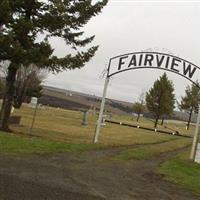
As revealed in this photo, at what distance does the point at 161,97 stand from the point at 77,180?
60514 millimetres

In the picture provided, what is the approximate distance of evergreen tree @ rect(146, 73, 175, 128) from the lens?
71312 millimetres

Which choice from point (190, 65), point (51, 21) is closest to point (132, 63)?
point (190, 65)

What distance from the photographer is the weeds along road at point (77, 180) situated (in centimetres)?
990

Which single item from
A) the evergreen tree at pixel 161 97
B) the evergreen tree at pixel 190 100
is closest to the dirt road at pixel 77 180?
the evergreen tree at pixel 161 97

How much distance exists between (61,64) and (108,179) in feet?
41.8

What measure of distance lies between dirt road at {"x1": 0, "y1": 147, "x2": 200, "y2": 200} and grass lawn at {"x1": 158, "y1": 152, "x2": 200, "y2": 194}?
1.62ft

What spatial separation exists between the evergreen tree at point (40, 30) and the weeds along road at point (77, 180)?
7.79m

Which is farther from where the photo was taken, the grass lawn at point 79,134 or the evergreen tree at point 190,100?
the evergreen tree at point 190,100

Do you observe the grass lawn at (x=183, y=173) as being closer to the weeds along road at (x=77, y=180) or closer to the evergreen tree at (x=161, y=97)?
the weeds along road at (x=77, y=180)

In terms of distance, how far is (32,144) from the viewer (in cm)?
1891

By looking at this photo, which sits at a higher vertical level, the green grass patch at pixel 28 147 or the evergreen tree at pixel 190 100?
the evergreen tree at pixel 190 100

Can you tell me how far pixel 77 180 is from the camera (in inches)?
470

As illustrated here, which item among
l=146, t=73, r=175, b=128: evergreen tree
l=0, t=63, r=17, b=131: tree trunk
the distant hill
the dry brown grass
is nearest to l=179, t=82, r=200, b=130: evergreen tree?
l=146, t=73, r=175, b=128: evergreen tree

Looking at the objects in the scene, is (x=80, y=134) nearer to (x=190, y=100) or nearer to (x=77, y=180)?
(x=77, y=180)
